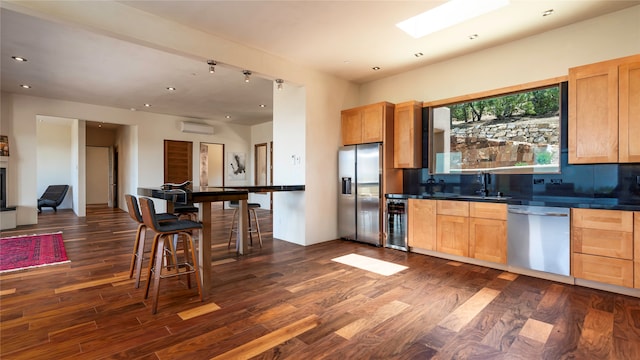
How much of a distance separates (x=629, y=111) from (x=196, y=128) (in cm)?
892

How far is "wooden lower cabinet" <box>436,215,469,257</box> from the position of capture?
3.79 meters

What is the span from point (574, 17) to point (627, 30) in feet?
1.64

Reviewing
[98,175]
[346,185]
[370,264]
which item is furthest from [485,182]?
[98,175]

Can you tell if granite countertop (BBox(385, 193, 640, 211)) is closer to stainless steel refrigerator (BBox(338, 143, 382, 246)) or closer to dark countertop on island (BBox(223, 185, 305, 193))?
stainless steel refrigerator (BBox(338, 143, 382, 246))

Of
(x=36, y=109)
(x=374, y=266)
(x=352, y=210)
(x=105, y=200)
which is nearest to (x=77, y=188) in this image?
Answer: (x=36, y=109)

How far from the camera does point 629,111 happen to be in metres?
2.89

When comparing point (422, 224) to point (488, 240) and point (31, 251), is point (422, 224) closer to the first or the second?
point (488, 240)

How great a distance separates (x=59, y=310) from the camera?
2.48m

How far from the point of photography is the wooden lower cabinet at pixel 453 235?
149 inches

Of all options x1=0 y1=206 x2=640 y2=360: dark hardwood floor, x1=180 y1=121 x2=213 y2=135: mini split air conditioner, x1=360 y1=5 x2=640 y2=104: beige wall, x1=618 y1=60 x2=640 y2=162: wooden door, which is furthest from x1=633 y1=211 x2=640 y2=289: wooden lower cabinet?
x1=180 y1=121 x2=213 y2=135: mini split air conditioner

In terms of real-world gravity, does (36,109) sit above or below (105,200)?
above

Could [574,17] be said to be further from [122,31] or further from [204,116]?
[204,116]

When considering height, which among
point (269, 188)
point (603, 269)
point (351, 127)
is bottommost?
point (603, 269)

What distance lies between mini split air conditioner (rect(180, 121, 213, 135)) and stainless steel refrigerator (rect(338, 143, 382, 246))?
546 cm
